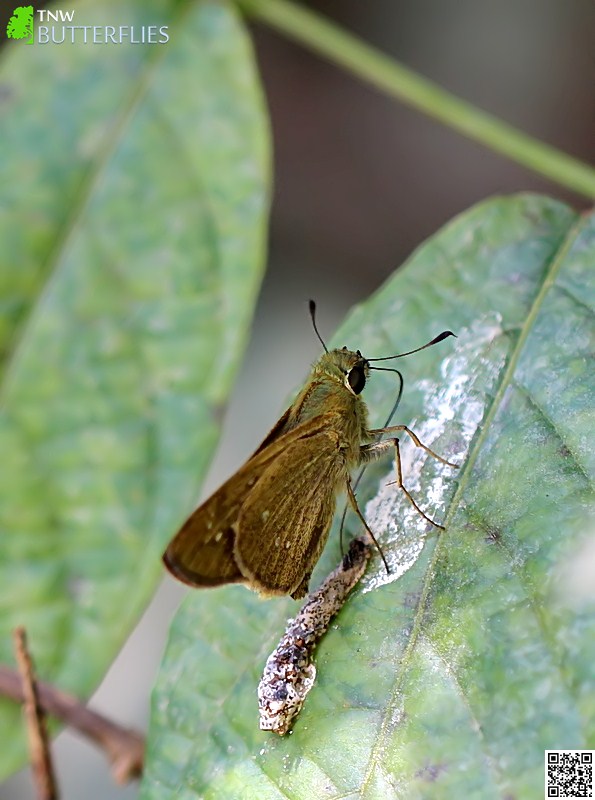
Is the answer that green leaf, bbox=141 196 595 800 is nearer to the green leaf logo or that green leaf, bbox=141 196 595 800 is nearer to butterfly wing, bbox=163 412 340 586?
butterfly wing, bbox=163 412 340 586

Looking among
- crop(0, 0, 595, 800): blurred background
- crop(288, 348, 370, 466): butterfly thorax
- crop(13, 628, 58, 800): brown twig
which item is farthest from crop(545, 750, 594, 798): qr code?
crop(0, 0, 595, 800): blurred background

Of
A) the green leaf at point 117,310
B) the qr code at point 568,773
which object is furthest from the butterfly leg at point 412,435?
the qr code at point 568,773

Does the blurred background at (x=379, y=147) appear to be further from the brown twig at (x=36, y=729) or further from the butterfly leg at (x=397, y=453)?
the brown twig at (x=36, y=729)

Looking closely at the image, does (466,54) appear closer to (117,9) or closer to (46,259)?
(117,9)

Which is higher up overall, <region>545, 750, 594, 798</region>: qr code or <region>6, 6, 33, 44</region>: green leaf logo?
<region>6, 6, 33, 44</region>: green leaf logo

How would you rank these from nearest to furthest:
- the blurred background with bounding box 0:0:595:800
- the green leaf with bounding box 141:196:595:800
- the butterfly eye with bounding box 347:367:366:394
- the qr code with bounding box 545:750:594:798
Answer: the qr code with bounding box 545:750:594:798 → the green leaf with bounding box 141:196:595:800 → the butterfly eye with bounding box 347:367:366:394 → the blurred background with bounding box 0:0:595:800

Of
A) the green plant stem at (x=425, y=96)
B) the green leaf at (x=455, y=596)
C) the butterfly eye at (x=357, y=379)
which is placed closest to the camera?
the green leaf at (x=455, y=596)
